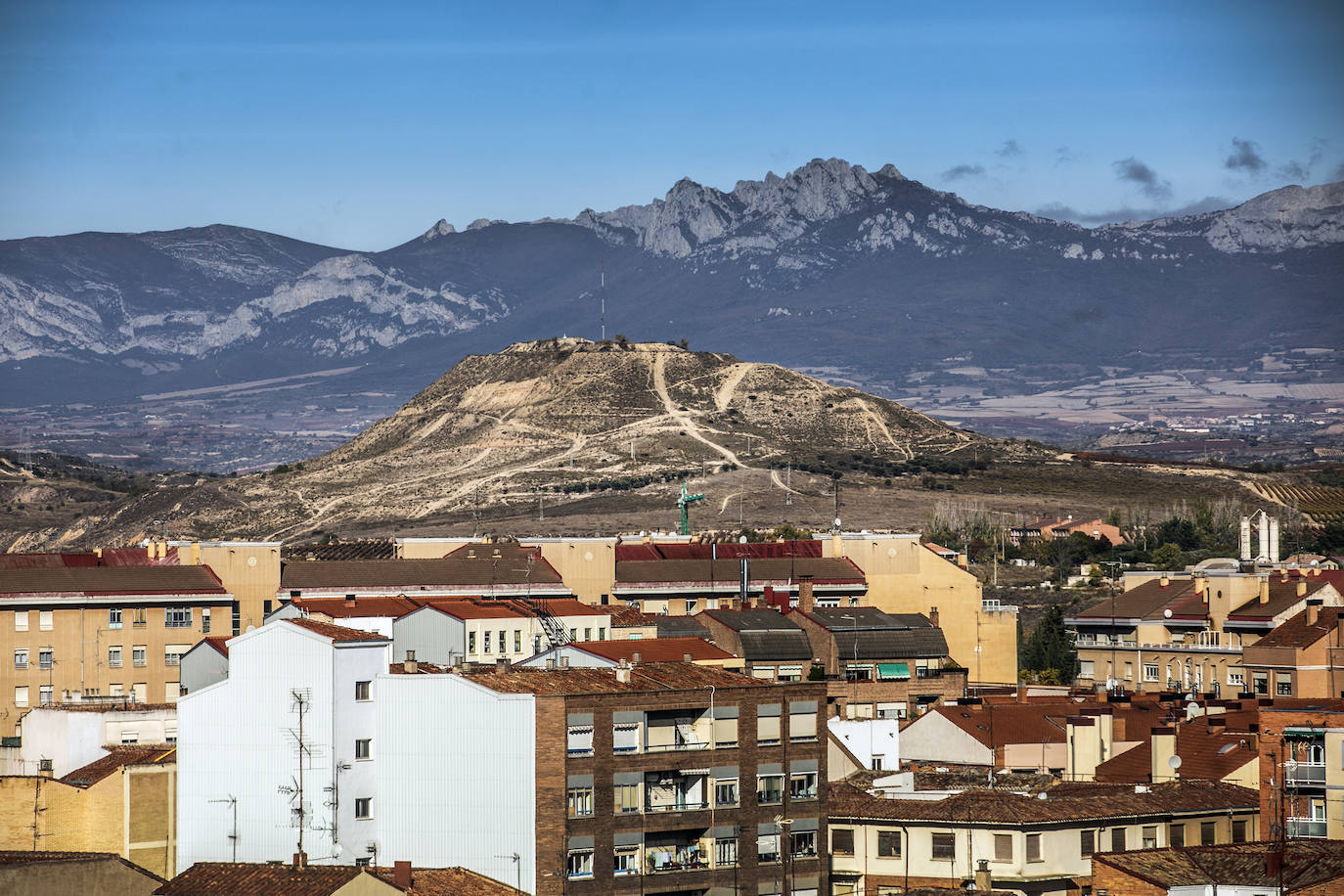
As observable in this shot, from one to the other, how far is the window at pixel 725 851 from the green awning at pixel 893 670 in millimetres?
26895

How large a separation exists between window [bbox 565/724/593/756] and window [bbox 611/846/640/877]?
76.9 inches

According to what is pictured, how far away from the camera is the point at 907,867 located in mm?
48062

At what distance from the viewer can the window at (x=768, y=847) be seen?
48287 mm

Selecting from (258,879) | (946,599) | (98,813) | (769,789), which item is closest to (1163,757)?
(769,789)

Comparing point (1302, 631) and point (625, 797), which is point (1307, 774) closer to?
point (625, 797)

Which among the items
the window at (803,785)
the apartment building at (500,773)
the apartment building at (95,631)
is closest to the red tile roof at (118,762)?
A: the apartment building at (500,773)

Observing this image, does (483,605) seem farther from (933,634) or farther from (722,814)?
(722,814)

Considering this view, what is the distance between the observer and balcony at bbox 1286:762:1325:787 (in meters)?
47.9

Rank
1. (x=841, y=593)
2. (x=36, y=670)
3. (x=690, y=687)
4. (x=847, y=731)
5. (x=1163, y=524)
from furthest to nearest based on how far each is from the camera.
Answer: (x=1163, y=524) < (x=841, y=593) < (x=36, y=670) < (x=847, y=731) < (x=690, y=687)

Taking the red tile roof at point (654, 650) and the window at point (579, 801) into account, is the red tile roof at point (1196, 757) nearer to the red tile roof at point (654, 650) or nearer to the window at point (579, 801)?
the red tile roof at point (654, 650)

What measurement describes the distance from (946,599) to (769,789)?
44.2 meters

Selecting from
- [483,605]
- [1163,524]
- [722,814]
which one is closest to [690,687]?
[722,814]

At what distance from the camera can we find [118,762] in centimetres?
5206

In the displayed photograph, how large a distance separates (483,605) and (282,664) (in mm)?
29118
